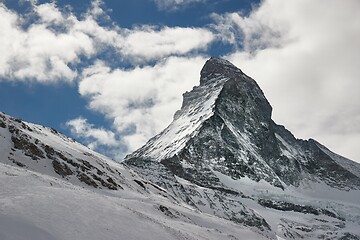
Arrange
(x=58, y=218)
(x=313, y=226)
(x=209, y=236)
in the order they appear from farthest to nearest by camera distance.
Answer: (x=313, y=226) < (x=209, y=236) < (x=58, y=218)

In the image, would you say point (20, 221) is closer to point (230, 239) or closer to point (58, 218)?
point (58, 218)

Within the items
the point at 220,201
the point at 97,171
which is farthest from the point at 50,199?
the point at 220,201

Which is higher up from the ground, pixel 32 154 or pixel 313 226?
pixel 313 226

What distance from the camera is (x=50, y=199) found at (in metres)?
27.6

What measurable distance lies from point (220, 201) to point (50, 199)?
358 feet

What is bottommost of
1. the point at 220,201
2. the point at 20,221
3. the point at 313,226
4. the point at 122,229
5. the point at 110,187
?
the point at 20,221

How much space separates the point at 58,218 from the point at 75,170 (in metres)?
32.8

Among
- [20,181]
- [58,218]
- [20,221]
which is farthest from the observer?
[20,181]

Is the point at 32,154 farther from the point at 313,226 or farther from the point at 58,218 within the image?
the point at 313,226

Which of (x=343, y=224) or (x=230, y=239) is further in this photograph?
(x=343, y=224)

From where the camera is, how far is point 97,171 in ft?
201

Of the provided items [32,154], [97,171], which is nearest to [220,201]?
[97,171]

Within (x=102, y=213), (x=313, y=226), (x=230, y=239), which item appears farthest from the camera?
(x=313, y=226)

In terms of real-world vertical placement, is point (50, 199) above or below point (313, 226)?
below
